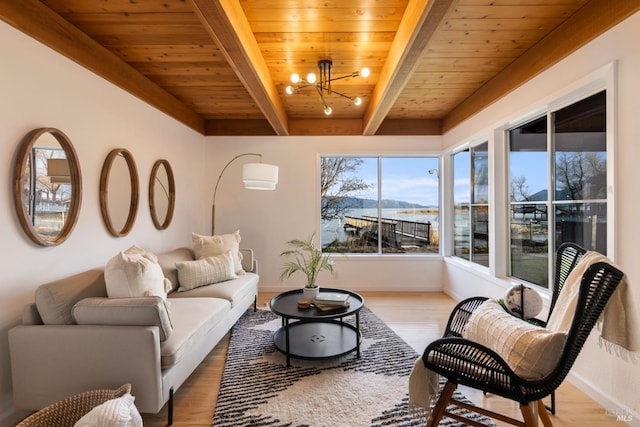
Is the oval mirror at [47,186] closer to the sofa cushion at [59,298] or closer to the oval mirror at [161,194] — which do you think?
the sofa cushion at [59,298]

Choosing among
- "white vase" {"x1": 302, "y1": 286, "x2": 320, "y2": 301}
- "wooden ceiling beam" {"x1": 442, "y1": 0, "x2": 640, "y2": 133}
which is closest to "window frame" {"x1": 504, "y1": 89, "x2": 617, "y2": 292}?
"wooden ceiling beam" {"x1": 442, "y1": 0, "x2": 640, "y2": 133}

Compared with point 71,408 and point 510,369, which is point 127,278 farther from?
point 510,369

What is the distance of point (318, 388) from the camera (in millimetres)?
2240

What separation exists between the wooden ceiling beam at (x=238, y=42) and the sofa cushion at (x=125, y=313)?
1.69 metres

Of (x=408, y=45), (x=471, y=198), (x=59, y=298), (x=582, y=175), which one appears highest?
(x=408, y=45)

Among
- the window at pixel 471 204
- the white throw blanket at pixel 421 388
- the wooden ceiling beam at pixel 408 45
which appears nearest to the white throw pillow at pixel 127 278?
the white throw blanket at pixel 421 388

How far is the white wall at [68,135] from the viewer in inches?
74.9

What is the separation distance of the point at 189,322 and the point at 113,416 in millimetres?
839

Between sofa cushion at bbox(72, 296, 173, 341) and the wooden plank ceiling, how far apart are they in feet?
5.62

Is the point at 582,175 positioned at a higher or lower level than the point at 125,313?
higher

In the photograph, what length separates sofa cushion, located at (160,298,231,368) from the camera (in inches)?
74.4

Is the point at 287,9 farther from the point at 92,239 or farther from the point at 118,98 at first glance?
the point at 92,239

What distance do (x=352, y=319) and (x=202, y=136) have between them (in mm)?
3396

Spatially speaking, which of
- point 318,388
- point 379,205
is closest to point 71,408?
point 318,388
